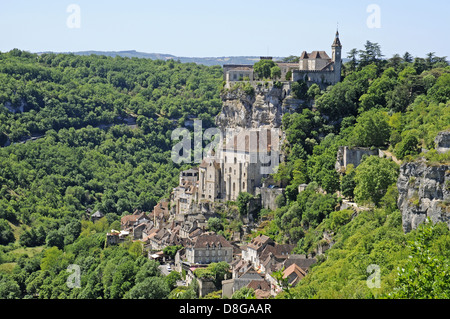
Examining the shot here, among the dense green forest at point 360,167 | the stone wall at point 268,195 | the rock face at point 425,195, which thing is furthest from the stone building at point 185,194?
the rock face at point 425,195

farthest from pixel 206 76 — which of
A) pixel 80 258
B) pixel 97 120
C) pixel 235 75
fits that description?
pixel 80 258

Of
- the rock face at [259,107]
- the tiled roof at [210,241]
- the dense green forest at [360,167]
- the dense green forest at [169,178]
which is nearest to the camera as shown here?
the dense green forest at [360,167]

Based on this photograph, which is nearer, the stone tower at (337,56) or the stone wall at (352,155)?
the stone wall at (352,155)

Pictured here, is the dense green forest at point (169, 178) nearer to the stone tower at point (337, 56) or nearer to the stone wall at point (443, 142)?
the stone wall at point (443, 142)

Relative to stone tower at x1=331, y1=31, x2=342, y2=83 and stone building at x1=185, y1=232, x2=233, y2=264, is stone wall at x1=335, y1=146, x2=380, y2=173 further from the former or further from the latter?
stone tower at x1=331, y1=31, x2=342, y2=83

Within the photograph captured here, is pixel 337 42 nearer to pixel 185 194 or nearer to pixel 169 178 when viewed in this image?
pixel 185 194
